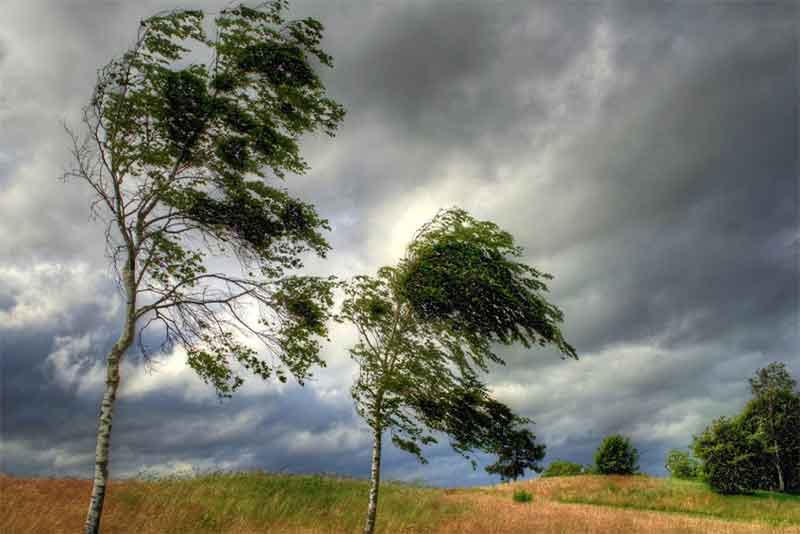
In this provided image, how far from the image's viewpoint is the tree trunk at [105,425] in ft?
32.8

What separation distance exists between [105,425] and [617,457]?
37.6 meters

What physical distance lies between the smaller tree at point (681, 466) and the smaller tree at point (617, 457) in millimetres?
4135

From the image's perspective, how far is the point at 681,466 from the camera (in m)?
39.9

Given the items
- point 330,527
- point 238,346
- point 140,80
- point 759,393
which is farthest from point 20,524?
point 759,393

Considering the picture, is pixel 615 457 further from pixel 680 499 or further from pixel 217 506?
pixel 217 506

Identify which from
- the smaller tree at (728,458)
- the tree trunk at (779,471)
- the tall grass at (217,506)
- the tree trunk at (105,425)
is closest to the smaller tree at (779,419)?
the tree trunk at (779,471)

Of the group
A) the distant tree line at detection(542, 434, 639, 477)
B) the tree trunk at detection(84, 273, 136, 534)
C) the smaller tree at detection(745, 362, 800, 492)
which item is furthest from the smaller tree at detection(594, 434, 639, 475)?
the tree trunk at detection(84, 273, 136, 534)

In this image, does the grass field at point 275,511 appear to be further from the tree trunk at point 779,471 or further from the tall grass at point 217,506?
the tree trunk at point 779,471

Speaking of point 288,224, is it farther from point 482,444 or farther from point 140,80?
point 482,444

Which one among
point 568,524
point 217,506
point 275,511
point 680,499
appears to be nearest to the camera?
point 217,506

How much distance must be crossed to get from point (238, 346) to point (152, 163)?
185 inches

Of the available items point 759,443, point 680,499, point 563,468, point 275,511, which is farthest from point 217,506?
point 563,468

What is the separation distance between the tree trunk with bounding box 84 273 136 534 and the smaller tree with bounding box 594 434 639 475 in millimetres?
36740

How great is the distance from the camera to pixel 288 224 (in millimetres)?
12680
